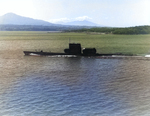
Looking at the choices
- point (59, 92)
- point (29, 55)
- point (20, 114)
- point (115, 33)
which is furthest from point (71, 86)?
point (115, 33)

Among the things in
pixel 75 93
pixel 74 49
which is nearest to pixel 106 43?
pixel 74 49

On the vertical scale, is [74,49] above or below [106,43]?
above

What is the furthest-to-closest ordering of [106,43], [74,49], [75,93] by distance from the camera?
[106,43], [74,49], [75,93]

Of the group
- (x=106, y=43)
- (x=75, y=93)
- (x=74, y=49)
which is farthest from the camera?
(x=106, y=43)

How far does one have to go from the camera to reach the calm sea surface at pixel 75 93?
35.5 ft

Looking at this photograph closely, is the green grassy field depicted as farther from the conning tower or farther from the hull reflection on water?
the hull reflection on water

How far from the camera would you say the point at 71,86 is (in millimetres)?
14672

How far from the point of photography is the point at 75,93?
1325cm

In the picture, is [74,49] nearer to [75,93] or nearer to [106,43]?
[75,93]

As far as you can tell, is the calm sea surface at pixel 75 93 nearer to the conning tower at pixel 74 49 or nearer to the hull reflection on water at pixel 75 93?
the hull reflection on water at pixel 75 93

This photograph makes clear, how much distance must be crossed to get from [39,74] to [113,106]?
8327mm

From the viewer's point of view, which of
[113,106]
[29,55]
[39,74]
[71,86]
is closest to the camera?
[113,106]

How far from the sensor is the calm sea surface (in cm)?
1083

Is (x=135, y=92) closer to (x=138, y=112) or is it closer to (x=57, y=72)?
(x=138, y=112)
